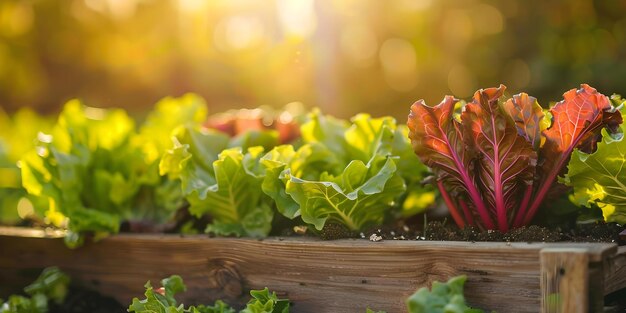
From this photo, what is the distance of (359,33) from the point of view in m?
6.86

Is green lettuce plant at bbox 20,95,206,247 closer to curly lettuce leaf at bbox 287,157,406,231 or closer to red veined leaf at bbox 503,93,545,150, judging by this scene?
curly lettuce leaf at bbox 287,157,406,231

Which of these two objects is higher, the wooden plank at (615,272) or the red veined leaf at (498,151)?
the red veined leaf at (498,151)

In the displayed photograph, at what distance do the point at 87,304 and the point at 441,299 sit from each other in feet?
4.99

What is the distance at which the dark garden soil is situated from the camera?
243 cm

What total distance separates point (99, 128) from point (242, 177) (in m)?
0.86

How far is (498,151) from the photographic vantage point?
169 centimetres

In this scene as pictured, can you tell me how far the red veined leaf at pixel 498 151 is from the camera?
1.65m

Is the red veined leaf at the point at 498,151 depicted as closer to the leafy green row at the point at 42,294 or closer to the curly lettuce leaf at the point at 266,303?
the curly lettuce leaf at the point at 266,303

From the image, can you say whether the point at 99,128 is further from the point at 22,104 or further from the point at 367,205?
the point at 22,104

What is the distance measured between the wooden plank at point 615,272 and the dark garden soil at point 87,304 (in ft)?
5.48

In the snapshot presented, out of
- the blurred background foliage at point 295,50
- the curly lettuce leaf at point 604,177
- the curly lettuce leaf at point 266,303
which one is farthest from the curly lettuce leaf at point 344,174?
the blurred background foliage at point 295,50

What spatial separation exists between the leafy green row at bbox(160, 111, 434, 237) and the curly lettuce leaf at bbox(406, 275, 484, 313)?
367 millimetres

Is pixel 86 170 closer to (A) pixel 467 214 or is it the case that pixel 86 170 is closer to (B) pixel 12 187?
(B) pixel 12 187

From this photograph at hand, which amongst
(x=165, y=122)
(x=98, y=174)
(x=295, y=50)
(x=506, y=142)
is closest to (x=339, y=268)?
(x=506, y=142)
